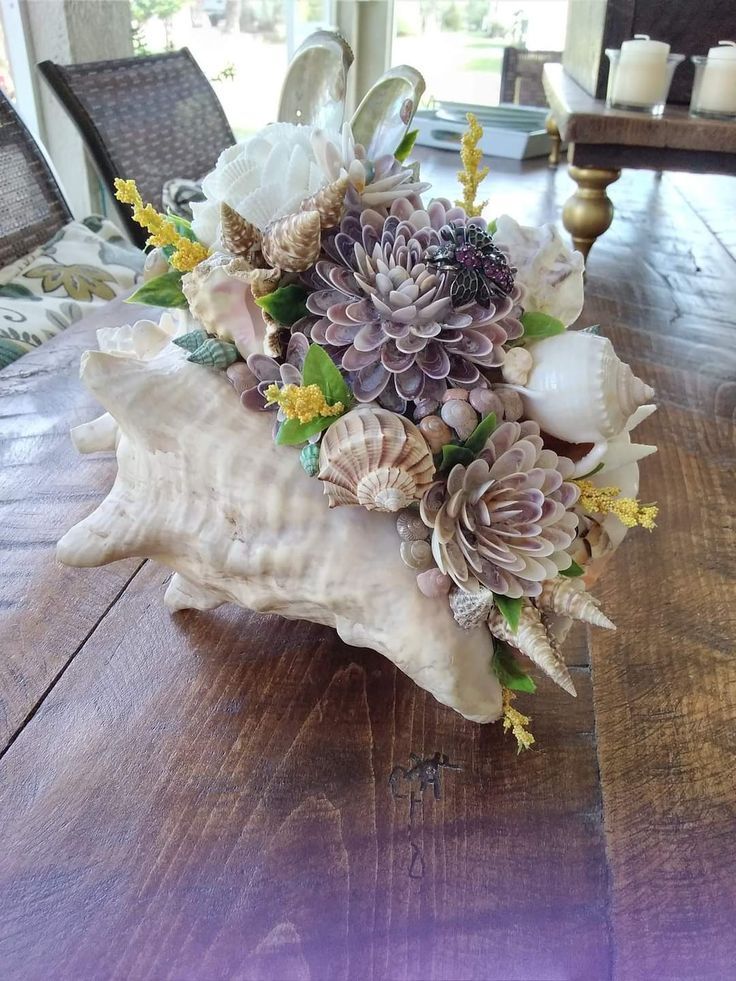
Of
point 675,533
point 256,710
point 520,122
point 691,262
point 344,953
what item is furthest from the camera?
point 520,122

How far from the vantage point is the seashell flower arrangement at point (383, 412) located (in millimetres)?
370

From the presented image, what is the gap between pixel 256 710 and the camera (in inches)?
17.0

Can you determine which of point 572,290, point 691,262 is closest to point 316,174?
point 572,290

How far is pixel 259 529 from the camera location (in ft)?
1.33

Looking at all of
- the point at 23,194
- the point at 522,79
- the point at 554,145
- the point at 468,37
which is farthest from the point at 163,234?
the point at 468,37

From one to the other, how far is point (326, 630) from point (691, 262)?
1.03 metres

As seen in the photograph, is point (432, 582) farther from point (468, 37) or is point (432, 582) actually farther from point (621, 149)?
point (468, 37)

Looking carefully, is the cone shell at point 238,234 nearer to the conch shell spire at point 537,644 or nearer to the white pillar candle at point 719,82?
the conch shell spire at point 537,644

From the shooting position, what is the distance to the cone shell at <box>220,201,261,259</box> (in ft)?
1.26

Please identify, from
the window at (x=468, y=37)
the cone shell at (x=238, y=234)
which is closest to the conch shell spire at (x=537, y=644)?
the cone shell at (x=238, y=234)

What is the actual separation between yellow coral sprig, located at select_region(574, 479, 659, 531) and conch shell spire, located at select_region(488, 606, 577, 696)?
6 centimetres

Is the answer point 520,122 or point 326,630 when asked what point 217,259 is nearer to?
point 326,630

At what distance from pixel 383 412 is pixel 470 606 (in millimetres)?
98

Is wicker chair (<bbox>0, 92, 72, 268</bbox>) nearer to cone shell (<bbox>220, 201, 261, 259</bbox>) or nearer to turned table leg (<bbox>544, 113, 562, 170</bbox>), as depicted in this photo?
cone shell (<bbox>220, 201, 261, 259</bbox>)
